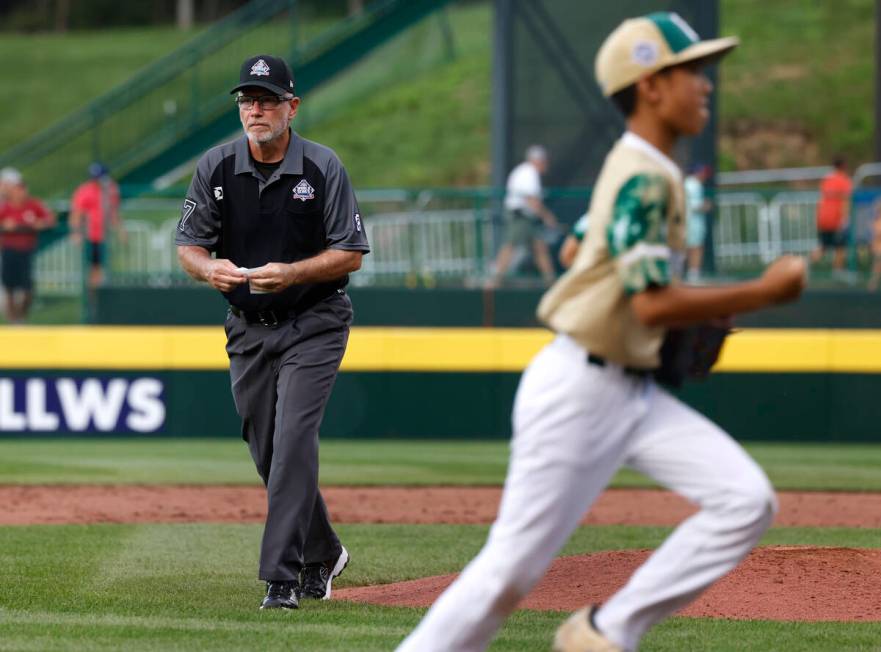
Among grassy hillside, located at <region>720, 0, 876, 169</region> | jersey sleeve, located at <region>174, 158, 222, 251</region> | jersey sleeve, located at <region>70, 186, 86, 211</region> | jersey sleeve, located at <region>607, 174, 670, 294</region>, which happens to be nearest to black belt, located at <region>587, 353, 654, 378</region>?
jersey sleeve, located at <region>607, 174, 670, 294</region>

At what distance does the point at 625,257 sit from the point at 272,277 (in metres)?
2.36

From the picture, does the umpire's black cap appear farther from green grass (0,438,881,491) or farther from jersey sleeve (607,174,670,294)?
green grass (0,438,881,491)

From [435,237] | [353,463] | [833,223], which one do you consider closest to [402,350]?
[435,237]

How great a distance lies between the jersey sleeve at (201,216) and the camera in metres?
6.84

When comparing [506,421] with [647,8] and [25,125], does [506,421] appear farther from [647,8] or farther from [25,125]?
[25,125]

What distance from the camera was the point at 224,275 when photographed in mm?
6555

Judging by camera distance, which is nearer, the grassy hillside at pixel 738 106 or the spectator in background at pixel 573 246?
the spectator in background at pixel 573 246

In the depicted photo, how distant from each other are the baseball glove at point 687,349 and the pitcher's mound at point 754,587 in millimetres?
2215

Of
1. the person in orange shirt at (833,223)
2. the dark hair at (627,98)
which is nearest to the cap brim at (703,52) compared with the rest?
the dark hair at (627,98)

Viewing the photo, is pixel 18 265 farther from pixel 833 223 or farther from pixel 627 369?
pixel 627 369

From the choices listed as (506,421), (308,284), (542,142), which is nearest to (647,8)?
(542,142)

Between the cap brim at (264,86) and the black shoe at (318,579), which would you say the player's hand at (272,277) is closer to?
the cap brim at (264,86)

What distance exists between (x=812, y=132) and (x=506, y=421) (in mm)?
23032

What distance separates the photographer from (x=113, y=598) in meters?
6.99
